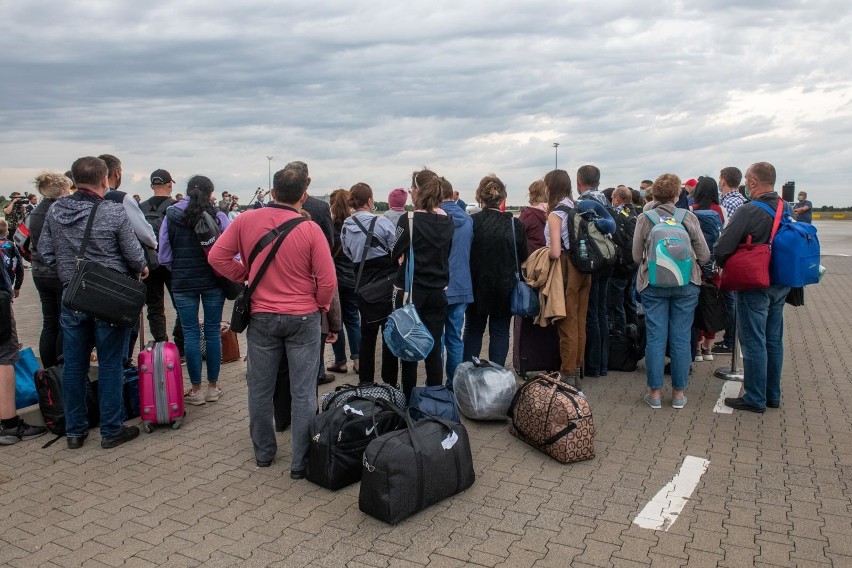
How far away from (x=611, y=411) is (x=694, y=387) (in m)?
1.21

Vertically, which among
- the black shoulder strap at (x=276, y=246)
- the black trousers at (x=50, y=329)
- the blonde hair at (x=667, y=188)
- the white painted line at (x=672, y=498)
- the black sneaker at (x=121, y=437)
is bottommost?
the white painted line at (x=672, y=498)

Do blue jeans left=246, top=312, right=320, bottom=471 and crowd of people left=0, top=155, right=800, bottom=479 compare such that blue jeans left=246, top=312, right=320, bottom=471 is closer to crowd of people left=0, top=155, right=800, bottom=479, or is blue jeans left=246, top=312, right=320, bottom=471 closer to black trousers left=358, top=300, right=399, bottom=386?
crowd of people left=0, top=155, right=800, bottom=479

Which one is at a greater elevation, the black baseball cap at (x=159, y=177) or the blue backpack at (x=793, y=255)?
the black baseball cap at (x=159, y=177)

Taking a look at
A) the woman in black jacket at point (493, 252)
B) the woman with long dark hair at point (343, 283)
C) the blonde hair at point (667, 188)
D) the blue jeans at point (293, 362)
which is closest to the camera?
the blue jeans at point (293, 362)

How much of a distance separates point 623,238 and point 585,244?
986mm

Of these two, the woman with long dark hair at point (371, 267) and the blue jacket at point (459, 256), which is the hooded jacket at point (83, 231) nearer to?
the woman with long dark hair at point (371, 267)

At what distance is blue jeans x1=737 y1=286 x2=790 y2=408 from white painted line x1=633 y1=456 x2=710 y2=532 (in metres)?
1.33

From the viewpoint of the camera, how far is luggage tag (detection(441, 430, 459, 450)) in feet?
13.0

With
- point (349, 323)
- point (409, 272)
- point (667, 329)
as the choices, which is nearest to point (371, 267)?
point (409, 272)

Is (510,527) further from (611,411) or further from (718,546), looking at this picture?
(611,411)

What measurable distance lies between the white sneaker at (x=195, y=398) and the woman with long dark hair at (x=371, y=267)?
142cm

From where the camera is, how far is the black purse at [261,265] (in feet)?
13.7

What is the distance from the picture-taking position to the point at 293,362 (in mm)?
4355

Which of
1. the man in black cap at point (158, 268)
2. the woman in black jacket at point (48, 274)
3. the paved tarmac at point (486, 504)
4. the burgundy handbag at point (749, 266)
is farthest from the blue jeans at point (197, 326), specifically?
the burgundy handbag at point (749, 266)
